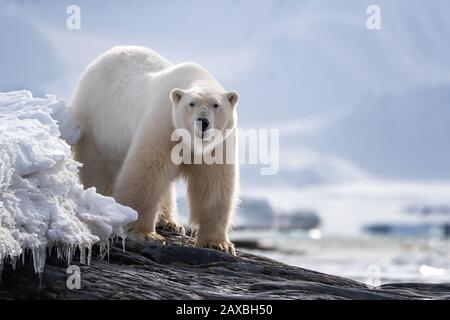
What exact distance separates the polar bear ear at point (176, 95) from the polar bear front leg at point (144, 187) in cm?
58

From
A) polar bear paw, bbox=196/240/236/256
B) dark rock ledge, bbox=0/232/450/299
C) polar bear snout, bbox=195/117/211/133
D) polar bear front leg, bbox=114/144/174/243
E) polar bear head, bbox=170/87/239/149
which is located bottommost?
dark rock ledge, bbox=0/232/450/299

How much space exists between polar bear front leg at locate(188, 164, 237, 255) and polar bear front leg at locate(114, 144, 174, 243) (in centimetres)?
37

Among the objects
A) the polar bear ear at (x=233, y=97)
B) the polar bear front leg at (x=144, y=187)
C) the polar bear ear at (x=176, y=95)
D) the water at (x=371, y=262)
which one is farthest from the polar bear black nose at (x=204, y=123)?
the water at (x=371, y=262)

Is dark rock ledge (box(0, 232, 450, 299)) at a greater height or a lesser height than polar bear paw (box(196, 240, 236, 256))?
lesser

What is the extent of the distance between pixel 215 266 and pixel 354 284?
1331mm

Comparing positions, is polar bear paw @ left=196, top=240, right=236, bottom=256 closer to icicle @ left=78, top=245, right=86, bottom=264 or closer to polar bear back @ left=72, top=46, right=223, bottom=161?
polar bear back @ left=72, top=46, right=223, bottom=161

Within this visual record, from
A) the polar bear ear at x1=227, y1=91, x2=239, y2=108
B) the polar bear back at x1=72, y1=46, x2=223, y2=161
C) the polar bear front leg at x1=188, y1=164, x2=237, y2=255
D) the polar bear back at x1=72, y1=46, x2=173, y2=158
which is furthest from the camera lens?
the polar bear back at x1=72, y1=46, x2=173, y2=158

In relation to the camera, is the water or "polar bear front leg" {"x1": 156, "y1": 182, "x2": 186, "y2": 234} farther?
the water

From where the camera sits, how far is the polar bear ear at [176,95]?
8.59m

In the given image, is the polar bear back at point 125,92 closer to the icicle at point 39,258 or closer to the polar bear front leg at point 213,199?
the polar bear front leg at point 213,199

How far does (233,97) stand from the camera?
28.8 feet

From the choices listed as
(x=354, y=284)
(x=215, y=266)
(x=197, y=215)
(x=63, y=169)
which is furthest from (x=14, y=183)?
(x=354, y=284)

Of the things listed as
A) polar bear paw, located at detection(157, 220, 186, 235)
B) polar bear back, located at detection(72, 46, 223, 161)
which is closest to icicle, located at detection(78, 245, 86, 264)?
polar bear back, located at detection(72, 46, 223, 161)

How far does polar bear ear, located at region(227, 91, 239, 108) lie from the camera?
28.7 feet
